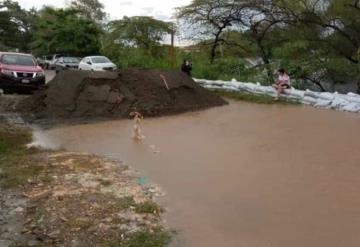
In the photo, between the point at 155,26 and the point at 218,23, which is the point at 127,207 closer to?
the point at 218,23

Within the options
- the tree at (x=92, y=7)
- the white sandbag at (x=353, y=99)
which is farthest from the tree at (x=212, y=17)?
the tree at (x=92, y=7)

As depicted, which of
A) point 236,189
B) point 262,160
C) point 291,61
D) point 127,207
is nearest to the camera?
point 127,207

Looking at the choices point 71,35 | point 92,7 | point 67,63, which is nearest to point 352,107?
point 67,63

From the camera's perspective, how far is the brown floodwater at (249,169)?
6.25 metres

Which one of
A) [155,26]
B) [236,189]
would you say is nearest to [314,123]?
[236,189]

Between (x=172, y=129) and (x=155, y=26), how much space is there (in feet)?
72.4

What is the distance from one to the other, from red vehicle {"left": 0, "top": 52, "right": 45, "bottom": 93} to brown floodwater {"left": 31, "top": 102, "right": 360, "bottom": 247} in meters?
5.28

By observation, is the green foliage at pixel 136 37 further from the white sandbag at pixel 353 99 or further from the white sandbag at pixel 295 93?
the white sandbag at pixel 353 99

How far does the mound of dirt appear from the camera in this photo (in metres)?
16.3

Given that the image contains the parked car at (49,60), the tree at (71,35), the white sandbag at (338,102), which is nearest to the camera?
the white sandbag at (338,102)

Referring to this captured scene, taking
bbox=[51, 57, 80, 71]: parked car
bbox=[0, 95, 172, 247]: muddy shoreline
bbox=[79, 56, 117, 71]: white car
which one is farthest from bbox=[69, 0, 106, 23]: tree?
bbox=[0, 95, 172, 247]: muddy shoreline

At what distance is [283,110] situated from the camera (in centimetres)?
1605

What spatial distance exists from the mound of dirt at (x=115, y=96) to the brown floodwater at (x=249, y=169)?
1.37m

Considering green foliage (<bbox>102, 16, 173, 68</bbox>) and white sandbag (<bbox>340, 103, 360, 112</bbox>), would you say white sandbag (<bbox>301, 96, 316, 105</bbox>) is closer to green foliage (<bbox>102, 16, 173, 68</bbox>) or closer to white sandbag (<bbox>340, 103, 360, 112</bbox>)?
white sandbag (<bbox>340, 103, 360, 112</bbox>)
